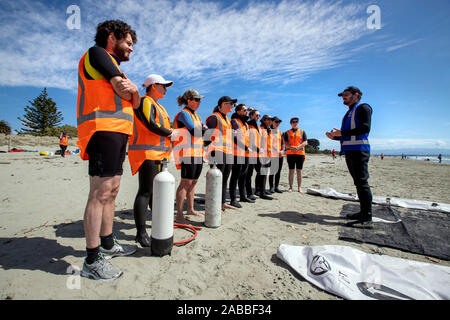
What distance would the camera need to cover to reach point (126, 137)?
2109 mm

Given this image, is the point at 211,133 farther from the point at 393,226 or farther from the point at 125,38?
the point at 393,226

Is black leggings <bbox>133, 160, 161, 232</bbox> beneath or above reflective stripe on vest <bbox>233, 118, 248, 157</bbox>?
beneath

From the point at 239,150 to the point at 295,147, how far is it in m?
2.65

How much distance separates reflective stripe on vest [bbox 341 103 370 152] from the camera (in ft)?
12.7

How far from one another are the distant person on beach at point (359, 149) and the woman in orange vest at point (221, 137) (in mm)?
2369

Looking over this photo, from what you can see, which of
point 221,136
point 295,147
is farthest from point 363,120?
point 295,147

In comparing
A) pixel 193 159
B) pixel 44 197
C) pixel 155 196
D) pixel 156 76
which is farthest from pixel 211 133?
pixel 44 197

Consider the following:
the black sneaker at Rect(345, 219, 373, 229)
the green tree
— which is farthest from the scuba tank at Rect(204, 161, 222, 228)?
the green tree

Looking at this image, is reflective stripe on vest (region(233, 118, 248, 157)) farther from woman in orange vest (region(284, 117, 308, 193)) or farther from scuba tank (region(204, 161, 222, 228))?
woman in orange vest (region(284, 117, 308, 193))

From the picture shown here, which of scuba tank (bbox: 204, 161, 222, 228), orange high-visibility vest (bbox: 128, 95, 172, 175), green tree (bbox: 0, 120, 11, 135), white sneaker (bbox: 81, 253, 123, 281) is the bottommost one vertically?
white sneaker (bbox: 81, 253, 123, 281)

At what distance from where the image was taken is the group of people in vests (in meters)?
1.88

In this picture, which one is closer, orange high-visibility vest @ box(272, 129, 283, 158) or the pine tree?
orange high-visibility vest @ box(272, 129, 283, 158)

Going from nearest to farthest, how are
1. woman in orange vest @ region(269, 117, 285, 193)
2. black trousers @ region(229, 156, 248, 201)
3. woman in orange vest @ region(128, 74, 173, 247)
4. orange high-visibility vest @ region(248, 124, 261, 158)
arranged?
woman in orange vest @ region(128, 74, 173, 247), black trousers @ region(229, 156, 248, 201), orange high-visibility vest @ region(248, 124, 261, 158), woman in orange vest @ region(269, 117, 285, 193)

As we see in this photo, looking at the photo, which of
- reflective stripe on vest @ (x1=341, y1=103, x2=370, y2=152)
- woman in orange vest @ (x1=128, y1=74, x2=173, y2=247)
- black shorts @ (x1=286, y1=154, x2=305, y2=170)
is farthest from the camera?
black shorts @ (x1=286, y1=154, x2=305, y2=170)
